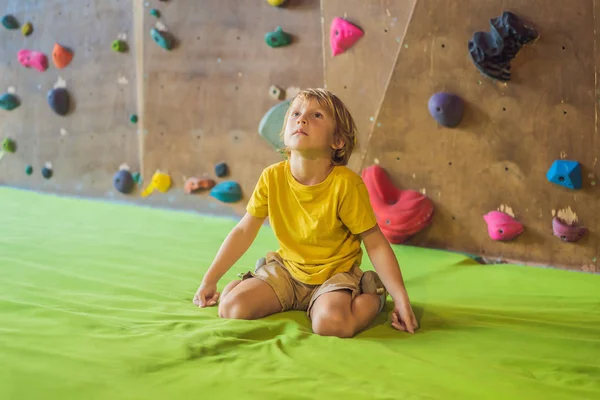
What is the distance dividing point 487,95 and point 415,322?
3.64ft

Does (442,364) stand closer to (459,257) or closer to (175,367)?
(175,367)

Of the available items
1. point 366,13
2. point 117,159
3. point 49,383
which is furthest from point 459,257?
point 117,159

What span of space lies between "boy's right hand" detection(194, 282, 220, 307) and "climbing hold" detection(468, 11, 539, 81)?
4.02 ft

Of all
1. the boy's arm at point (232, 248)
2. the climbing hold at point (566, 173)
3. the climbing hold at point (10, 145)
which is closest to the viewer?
the boy's arm at point (232, 248)

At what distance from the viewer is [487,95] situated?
2092mm

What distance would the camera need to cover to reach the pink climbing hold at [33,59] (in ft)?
11.1

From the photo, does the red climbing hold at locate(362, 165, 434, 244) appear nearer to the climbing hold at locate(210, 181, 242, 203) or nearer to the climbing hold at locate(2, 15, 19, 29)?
the climbing hold at locate(210, 181, 242, 203)

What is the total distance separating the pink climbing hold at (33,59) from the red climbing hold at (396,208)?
2129 millimetres

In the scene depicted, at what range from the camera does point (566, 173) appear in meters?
1.95

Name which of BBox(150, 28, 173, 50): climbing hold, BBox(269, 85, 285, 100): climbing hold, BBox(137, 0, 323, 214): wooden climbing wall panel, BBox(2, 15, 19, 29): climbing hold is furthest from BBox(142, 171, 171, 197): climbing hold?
BBox(2, 15, 19, 29): climbing hold

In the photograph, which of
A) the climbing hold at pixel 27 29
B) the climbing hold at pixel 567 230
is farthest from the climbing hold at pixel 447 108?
the climbing hold at pixel 27 29

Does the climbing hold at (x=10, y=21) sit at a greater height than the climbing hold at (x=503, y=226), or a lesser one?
greater

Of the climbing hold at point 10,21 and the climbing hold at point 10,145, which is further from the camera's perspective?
the climbing hold at point 10,145

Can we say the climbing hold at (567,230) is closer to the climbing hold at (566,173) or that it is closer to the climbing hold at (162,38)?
the climbing hold at (566,173)
